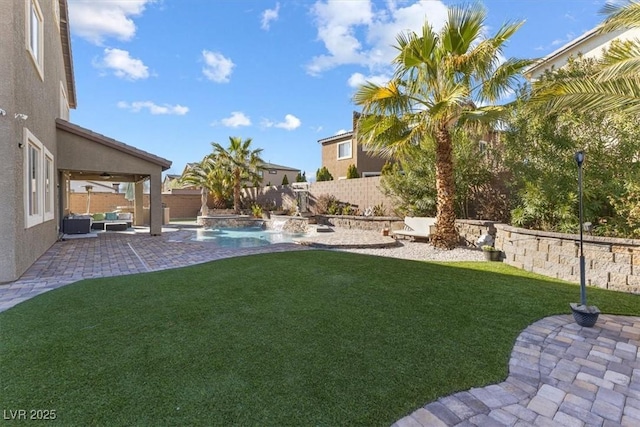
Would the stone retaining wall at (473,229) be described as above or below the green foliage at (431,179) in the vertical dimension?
below

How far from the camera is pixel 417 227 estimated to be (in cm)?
1373

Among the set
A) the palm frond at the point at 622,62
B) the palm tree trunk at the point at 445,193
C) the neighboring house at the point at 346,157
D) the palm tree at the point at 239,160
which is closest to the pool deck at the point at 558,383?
the palm frond at the point at 622,62

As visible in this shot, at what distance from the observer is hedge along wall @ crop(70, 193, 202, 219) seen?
2673 cm

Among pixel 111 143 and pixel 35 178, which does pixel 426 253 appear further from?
pixel 111 143

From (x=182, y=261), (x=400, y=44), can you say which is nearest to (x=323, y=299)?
(x=182, y=261)

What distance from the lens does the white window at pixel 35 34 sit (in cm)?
834

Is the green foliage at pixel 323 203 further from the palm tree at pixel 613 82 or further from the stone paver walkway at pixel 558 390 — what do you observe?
the stone paver walkway at pixel 558 390

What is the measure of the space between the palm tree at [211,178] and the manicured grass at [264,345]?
2265 cm

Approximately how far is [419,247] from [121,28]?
1607 cm

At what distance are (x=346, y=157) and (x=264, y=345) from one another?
23.7m

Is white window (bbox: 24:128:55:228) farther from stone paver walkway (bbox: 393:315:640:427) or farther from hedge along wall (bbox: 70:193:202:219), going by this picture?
hedge along wall (bbox: 70:193:202:219)

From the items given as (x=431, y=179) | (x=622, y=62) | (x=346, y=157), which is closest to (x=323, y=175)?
(x=346, y=157)

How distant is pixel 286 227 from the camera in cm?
2103

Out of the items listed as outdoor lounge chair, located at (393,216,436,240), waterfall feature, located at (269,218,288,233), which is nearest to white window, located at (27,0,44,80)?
outdoor lounge chair, located at (393,216,436,240)
